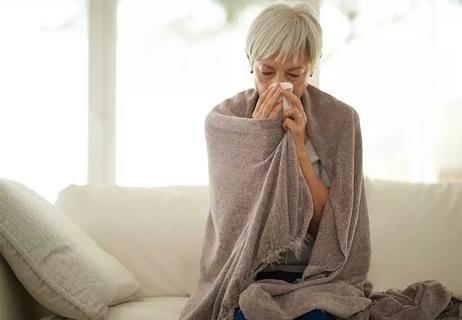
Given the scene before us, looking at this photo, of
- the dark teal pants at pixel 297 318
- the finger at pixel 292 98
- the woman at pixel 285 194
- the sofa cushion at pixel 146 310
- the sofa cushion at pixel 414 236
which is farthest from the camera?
the sofa cushion at pixel 414 236

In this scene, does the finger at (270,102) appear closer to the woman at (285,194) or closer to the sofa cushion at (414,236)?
the woman at (285,194)

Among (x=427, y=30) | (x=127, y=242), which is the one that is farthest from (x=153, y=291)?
(x=427, y=30)

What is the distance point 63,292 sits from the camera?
1716 millimetres

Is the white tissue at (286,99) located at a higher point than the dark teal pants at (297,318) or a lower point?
higher

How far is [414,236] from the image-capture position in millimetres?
2135

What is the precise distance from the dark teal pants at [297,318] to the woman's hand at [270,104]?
39cm

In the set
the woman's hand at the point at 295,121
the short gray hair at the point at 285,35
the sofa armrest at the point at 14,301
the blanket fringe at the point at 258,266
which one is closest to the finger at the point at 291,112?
the woman's hand at the point at 295,121

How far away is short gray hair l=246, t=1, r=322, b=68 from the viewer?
1692 millimetres

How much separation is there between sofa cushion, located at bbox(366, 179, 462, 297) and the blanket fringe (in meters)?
0.59

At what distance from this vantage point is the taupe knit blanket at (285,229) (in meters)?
1.55

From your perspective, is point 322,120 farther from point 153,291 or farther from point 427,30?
point 427,30

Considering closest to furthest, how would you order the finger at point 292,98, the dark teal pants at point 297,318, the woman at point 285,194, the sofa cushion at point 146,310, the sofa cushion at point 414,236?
the dark teal pants at point 297,318, the woman at point 285,194, the finger at point 292,98, the sofa cushion at point 146,310, the sofa cushion at point 414,236

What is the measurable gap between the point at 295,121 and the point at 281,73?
135mm

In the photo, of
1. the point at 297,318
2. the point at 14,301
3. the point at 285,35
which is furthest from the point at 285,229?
the point at 14,301
